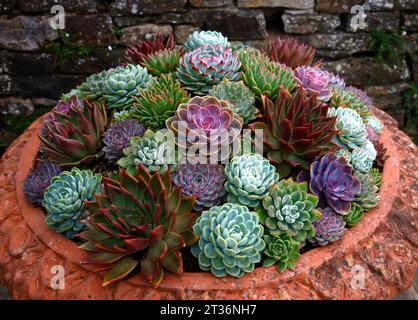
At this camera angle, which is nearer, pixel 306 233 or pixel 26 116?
pixel 306 233

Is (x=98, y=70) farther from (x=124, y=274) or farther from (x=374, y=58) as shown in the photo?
(x=124, y=274)

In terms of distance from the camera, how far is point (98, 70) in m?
2.29

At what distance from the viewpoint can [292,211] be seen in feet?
3.36

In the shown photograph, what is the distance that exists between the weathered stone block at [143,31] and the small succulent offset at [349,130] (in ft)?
4.07

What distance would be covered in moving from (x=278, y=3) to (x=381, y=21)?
528 mm

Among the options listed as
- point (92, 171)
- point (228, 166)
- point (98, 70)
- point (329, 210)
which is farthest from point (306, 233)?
point (98, 70)

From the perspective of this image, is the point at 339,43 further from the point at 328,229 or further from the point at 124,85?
the point at 328,229

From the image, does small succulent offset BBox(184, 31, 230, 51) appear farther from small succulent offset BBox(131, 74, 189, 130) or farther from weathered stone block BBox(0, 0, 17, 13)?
weathered stone block BBox(0, 0, 17, 13)

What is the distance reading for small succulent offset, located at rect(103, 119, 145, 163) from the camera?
115cm

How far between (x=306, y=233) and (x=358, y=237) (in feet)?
0.42

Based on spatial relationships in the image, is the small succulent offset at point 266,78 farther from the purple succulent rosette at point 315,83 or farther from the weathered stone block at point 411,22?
the weathered stone block at point 411,22

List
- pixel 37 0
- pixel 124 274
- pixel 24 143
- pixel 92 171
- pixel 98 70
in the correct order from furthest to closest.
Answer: pixel 98 70 → pixel 37 0 → pixel 24 143 → pixel 92 171 → pixel 124 274

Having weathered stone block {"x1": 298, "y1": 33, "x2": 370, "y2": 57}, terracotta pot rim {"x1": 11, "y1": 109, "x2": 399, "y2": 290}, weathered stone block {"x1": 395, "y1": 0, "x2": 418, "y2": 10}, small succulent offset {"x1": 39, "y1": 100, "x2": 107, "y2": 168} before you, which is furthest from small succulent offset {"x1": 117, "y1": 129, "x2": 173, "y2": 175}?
weathered stone block {"x1": 395, "y1": 0, "x2": 418, "y2": 10}

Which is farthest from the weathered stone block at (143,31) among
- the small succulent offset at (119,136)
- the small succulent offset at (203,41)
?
the small succulent offset at (119,136)
